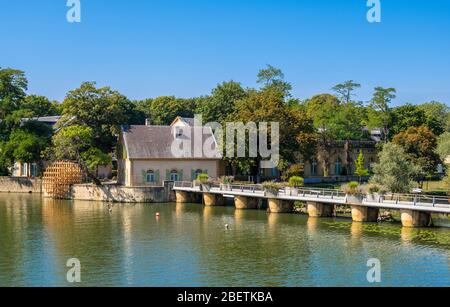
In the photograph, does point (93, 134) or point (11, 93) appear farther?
point (11, 93)

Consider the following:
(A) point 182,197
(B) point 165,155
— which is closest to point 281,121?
(B) point 165,155

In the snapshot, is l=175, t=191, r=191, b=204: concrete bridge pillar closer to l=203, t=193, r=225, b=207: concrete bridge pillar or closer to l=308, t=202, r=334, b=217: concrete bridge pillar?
l=203, t=193, r=225, b=207: concrete bridge pillar

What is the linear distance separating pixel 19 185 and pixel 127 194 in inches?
770

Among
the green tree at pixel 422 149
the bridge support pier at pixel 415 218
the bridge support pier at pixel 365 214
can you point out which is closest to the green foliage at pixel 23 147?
the bridge support pier at pixel 365 214

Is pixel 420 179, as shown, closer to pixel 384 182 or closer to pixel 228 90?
pixel 384 182

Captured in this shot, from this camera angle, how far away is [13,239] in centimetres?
4188

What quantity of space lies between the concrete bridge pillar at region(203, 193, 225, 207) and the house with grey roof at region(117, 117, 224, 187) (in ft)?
24.4

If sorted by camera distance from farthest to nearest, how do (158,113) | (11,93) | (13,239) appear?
Result: (158,113), (11,93), (13,239)

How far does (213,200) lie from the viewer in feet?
201

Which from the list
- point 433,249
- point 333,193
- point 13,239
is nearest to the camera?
point 433,249

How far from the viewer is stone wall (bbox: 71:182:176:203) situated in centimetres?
6312
